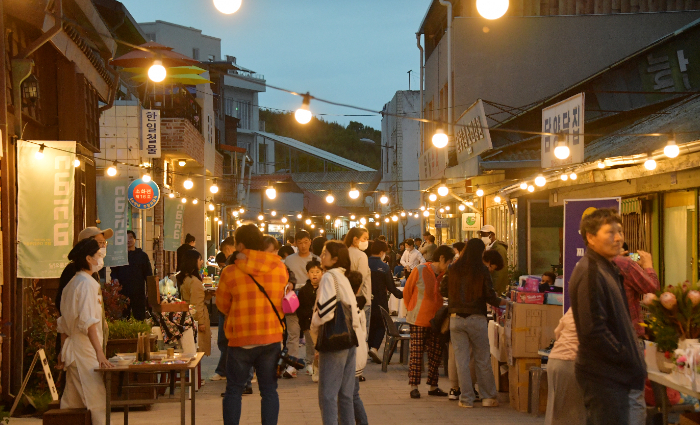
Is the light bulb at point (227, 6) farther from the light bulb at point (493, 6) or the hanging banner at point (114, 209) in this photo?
the hanging banner at point (114, 209)

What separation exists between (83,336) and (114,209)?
6.20 m

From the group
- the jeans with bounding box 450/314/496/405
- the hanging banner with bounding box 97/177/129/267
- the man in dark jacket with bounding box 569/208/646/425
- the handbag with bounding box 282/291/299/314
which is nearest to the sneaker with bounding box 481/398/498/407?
the jeans with bounding box 450/314/496/405

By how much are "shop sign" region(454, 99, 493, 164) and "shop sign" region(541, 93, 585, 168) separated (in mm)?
1678

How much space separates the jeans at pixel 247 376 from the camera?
6.45m

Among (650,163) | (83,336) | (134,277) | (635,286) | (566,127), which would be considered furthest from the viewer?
(134,277)

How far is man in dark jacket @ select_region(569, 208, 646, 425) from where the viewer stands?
443 cm

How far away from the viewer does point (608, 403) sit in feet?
14.7

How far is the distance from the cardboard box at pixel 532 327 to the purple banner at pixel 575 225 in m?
0.46

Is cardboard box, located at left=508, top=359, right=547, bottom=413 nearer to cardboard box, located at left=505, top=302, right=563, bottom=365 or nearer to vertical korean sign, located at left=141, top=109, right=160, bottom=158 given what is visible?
cardboard box, located at left=505, top=302, right=563, bottom=365

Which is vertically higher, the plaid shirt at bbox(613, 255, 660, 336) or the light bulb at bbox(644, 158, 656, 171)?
the light bulb at bbox(644, 158, 656, 171)

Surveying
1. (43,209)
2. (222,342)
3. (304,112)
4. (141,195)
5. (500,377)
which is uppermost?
(304,112)

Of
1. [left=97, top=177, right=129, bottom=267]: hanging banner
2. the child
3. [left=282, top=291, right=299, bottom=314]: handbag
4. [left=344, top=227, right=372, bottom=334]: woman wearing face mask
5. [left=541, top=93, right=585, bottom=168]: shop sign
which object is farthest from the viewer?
[left=97, top=177, right=129, bottom=267]: hanging banner

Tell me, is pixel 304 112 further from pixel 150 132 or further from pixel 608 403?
pixel 150 132

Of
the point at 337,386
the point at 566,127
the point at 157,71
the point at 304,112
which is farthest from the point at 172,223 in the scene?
the point at 337,386
